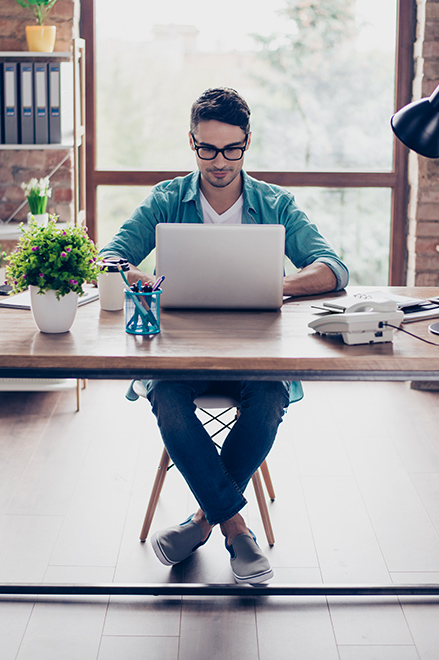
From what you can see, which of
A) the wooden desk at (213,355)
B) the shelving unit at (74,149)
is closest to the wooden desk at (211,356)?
the wooden desk at (213,355)

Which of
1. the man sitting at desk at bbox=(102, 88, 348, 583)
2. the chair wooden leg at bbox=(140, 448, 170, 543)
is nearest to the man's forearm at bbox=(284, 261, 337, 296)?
the man sitting at desk at bbox=(102, 88, 348, 583)

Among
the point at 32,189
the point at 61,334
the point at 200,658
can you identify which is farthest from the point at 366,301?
the point at 32,189

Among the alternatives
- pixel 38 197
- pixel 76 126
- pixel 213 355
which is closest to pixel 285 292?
pixel 213 355

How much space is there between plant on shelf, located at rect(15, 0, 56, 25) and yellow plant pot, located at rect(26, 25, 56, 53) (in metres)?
0.07

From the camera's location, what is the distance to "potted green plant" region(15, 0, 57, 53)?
3.12m

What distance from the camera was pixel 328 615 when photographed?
1.83 m

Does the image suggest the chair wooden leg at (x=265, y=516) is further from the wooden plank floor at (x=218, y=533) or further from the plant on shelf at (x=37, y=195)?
the plant on shelf at (x=37, y=195)

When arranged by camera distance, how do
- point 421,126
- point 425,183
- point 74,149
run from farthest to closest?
point 425,183 → point 74,149 → point 421,126

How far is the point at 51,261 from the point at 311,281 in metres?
0.78

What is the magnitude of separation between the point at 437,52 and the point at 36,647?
296cm

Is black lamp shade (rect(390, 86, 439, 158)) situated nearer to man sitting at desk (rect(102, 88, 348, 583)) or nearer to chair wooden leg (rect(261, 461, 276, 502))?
man sitting at desk (rect(102, 88, 348, 583))

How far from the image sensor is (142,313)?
165cm

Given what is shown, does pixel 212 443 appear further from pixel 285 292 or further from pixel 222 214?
pixel 222 214

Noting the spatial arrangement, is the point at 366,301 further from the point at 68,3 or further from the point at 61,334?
the point at 68,3
